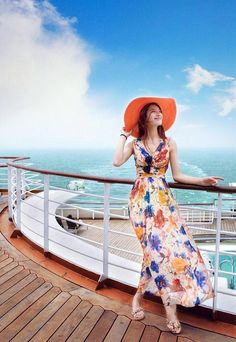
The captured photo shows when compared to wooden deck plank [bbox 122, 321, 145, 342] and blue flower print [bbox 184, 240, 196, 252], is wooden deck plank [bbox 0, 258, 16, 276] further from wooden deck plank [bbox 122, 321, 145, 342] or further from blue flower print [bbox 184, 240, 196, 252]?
blue flower print [bbox 184, 240, 196, 252]

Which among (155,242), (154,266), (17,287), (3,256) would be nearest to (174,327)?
(154,266)

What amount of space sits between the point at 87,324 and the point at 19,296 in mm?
595

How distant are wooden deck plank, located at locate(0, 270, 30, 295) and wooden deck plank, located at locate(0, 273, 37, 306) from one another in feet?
0.10

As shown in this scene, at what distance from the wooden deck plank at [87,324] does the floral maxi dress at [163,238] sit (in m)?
0.40

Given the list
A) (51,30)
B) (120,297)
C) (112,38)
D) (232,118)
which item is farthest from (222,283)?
(232,118)

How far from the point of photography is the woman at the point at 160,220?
156cm

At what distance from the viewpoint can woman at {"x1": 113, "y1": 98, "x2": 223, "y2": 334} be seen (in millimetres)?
1558

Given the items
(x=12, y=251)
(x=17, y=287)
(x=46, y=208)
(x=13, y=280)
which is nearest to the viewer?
(x=17, y=287)

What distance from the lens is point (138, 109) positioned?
5.61ft

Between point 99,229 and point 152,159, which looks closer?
point 152,159

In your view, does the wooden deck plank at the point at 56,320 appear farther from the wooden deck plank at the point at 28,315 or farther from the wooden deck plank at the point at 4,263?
the wooden deck plank at the point at 4,263

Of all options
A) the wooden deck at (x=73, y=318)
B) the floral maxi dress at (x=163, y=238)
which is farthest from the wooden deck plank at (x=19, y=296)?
the floral maxi dress at (x=163, y=238)

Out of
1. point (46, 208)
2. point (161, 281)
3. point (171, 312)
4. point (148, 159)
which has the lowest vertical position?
point (171, 312)

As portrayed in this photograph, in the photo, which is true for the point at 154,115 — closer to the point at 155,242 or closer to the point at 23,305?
the point at 155,242
